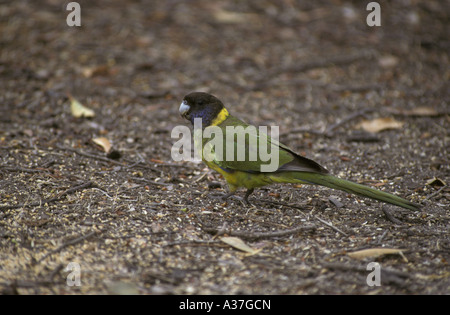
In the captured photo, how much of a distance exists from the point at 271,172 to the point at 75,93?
368 cm

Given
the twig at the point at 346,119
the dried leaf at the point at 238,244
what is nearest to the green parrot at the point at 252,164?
the dried leaf at the point at 238,244

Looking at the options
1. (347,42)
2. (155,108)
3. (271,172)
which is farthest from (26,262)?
(347,42)

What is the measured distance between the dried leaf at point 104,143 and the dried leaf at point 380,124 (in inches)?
125

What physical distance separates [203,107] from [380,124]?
265 centimetres

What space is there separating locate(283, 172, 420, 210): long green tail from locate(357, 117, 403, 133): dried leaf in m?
2.39

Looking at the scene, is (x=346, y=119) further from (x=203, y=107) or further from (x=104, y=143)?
(x=104, y=143)

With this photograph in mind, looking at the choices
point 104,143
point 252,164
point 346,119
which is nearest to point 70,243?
point 252,164

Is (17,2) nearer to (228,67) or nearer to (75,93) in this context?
(75,93)

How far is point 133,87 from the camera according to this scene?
723 cm

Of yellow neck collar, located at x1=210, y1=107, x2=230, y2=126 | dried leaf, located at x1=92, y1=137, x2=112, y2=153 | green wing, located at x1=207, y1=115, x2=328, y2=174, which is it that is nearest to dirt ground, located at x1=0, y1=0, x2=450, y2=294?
dried leaf, located at x1=92, y1=137, x2=112, y2=153

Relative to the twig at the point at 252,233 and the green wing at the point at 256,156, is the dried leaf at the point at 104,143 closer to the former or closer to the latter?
the green wing at the point at 256,156

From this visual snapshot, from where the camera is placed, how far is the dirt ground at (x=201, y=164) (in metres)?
3.44

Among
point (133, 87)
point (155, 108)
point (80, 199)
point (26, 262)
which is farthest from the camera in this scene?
point (133, 87)

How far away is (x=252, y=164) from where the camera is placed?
4.41 metres
